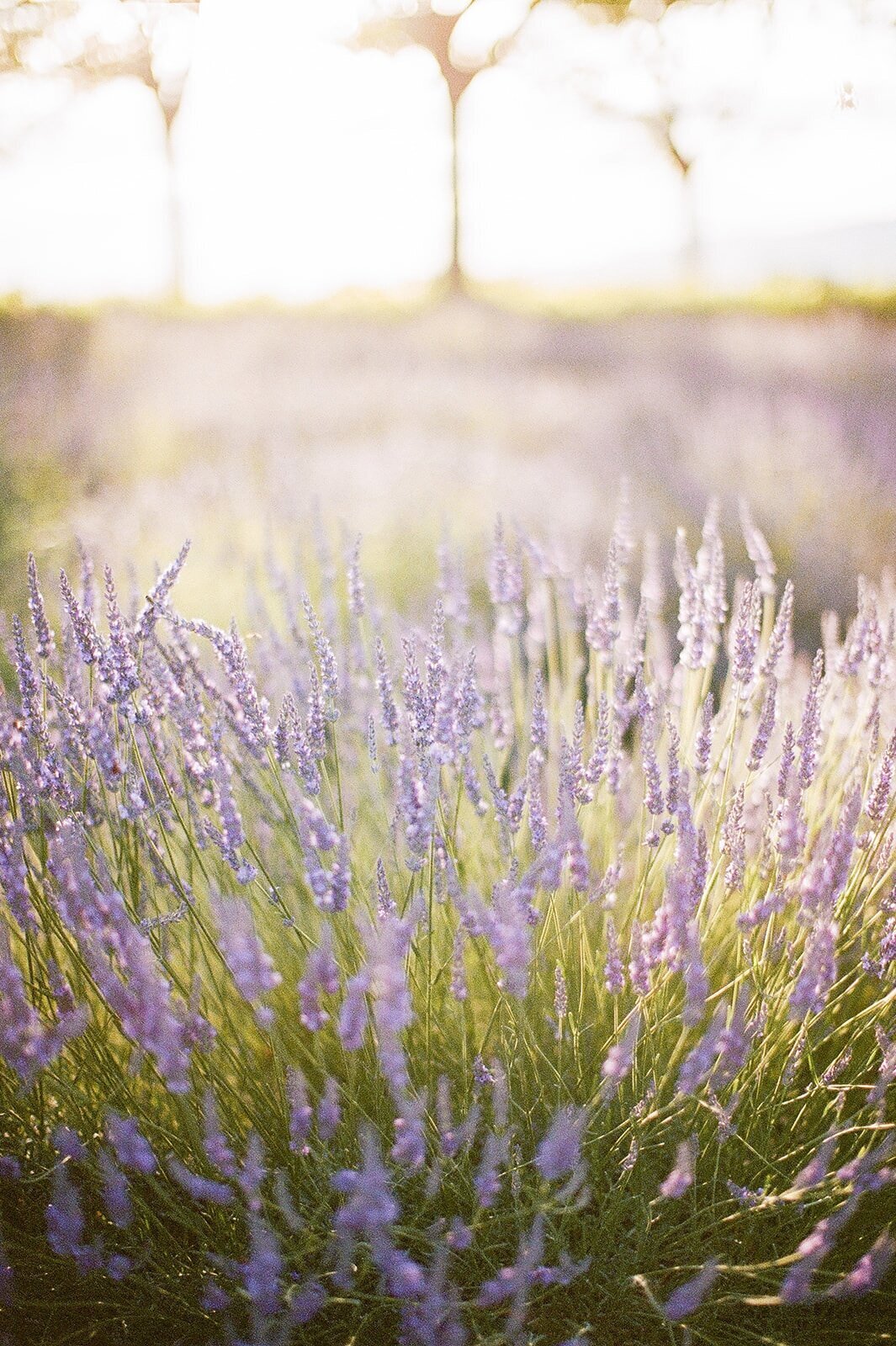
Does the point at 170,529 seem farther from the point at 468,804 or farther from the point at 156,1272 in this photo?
the point at 156,1272

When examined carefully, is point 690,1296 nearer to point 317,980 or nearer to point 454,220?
point 317,980

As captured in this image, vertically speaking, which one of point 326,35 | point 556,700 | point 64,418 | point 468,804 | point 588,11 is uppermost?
point 588,11

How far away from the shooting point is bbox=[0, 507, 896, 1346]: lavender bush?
1.14 meters

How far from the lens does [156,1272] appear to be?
Result: 1.37 meters

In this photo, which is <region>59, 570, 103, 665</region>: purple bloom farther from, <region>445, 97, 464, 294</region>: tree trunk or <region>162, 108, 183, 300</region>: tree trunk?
<region>445, 97, 464, 294</region>: tree trunk

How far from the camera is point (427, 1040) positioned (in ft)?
4.41

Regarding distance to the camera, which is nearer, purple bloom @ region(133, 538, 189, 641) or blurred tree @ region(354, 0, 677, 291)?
purple bloom @ region(133, 538, 189, 641)

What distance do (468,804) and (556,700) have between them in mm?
436

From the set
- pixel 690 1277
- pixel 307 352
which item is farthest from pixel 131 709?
pixel 307 352

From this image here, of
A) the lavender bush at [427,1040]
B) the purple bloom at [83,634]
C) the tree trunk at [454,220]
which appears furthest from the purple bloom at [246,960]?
the tree trunk at [454,220]

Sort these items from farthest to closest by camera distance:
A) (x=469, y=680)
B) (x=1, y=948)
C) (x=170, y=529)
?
(x=170, y=529), (x=469, y=680), (x=1, y=948)

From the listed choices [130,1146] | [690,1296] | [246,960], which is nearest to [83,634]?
[246,960]

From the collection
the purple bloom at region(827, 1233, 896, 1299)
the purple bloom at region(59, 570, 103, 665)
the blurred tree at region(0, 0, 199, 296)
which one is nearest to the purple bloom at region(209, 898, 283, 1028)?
the purple bloom at region(59, 570, 103, 665)

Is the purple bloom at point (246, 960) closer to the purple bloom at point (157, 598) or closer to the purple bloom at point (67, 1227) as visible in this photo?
the purple bloom at point (67, 1227)
